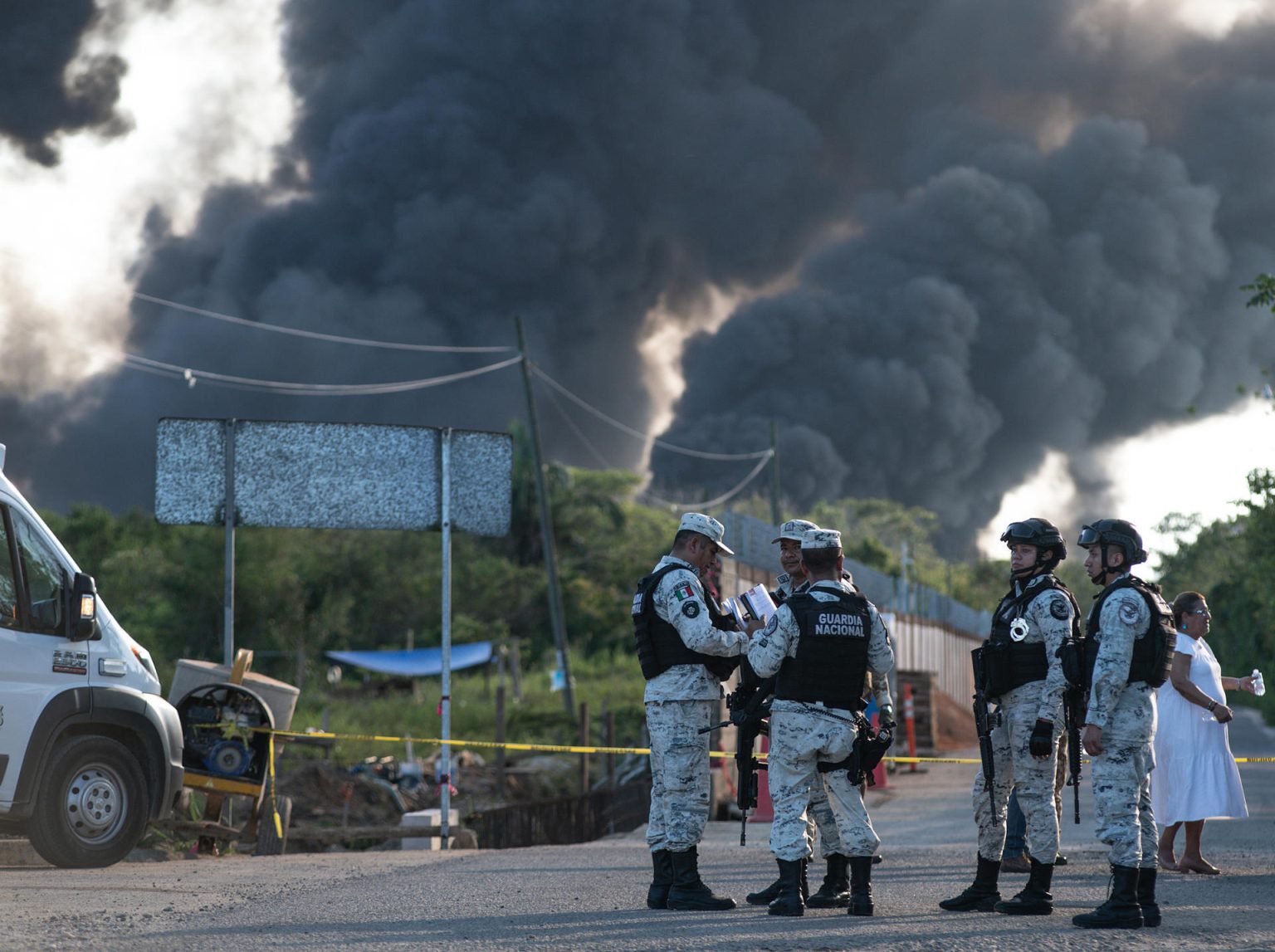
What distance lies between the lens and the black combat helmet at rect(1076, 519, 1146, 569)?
6934mm

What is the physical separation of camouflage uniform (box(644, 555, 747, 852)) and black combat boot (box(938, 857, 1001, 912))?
4.13 ft

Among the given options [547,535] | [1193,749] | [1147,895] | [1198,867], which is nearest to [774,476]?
[547,535]

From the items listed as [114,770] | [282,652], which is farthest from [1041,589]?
[282,652]

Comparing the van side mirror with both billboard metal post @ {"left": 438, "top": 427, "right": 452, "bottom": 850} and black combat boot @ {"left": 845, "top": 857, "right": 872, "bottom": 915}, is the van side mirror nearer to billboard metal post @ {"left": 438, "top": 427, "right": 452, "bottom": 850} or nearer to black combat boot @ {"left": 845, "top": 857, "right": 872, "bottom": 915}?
billboard metal post @ {"left": 438, "top": 427, "right": 452, "bottom": 850}

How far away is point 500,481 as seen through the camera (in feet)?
41.1

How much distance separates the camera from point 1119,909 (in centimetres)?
643

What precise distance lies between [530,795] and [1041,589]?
20.3m

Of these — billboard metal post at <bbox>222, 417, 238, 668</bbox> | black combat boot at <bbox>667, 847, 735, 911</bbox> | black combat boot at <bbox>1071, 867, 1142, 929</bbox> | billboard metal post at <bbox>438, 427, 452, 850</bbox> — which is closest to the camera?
black combat boot at <bbox>1071, 867, 1142, 929</bbox>

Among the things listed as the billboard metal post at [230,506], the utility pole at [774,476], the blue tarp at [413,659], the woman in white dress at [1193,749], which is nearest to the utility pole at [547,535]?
the utility pole at [774,476]

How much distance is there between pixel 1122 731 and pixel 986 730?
795 millimetres

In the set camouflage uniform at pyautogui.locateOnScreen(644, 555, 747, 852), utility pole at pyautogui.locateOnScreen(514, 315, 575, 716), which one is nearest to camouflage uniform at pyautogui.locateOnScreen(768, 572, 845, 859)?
camouflage uniform at pyautogui.locateOnScreen(644, 555, 747, 852)

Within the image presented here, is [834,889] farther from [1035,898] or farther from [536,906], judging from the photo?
[536,906]

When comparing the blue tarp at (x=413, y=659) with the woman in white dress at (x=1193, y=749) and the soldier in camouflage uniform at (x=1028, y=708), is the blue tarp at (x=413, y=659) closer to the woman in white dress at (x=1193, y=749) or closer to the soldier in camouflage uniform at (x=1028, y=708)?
the woman in white dress at (x=1193, y=749)

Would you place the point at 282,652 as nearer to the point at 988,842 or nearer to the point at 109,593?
the point at 109,593
